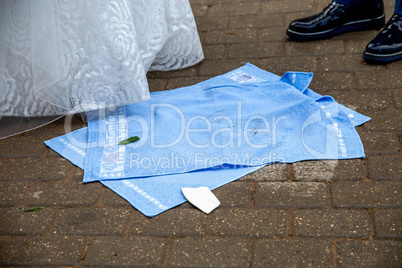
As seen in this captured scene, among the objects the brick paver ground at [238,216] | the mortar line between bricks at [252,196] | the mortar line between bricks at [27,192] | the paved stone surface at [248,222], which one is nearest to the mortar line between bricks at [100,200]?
the brick paver ground at [238,216]

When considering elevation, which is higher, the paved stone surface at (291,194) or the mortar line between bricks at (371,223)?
the paved stone surface at (291,194)

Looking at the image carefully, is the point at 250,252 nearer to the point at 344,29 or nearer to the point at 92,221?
the point at 92,221

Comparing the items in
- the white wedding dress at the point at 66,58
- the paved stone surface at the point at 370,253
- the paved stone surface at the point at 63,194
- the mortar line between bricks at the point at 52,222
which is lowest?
the paved stone surface at the point at 370,253

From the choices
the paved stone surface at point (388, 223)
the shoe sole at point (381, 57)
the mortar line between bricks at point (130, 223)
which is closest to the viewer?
the paved stone surface at point (388, 223)

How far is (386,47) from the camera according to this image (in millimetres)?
2551

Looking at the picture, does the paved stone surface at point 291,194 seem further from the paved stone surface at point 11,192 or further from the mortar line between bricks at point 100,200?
the paved stone surface at point 11,192

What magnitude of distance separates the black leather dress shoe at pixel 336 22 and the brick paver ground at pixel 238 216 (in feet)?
2.18

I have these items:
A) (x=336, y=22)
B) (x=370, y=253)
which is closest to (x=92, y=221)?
(x=370, y=253)

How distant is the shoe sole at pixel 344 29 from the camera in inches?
112

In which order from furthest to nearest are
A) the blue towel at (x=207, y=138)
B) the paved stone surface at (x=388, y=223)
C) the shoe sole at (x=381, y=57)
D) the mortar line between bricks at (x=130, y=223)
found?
the shoe sole at (x=381, y=57)
the blue towel at (x=207, y=138)
the mortar line between bricks at (x=130, y=223)
the paved stone surface at (x=388, y=223)

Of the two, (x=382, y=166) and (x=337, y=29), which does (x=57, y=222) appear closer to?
(x=382, y=166)

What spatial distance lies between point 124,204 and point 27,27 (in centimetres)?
99

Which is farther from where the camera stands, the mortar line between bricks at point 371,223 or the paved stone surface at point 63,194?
the paved stone surface at point 63,194

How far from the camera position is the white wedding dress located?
209cm
